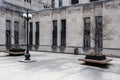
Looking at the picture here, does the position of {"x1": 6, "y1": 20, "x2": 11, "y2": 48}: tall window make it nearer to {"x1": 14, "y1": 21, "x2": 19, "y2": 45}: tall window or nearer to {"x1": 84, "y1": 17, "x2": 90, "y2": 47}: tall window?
{"x1": 14, "y1": 21, "x2": 19, "y2": 45}: tall window

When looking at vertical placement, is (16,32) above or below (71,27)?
below

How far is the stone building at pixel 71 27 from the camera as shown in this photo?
69.0ft

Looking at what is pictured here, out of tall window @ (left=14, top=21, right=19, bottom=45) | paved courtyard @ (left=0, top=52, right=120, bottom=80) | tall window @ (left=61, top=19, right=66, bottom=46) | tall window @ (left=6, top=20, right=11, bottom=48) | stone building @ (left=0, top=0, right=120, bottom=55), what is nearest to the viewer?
paved courtyard @ (left=0, top=52, right=120, bottom=80)

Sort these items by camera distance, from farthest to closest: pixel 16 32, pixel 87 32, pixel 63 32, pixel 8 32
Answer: pixel 16 32, pixel 8 32, pixel 63 32, pixel 87 32

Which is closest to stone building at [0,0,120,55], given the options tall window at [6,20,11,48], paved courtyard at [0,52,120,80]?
tall window at [6,20,11,48]

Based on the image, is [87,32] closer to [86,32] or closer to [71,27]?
[86,32]

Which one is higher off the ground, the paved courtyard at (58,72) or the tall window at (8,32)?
the tall window at (8,32)

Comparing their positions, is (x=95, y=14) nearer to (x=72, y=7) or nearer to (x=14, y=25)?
(x=72, y=7)

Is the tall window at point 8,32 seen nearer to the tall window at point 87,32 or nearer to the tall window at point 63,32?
the tall window at point 63,32

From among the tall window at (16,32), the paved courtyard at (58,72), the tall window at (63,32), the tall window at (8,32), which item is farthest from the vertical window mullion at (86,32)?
the tall window at (8,32)

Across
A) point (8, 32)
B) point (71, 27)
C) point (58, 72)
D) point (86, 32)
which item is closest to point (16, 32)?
point (8, 32)

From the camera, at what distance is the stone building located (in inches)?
828

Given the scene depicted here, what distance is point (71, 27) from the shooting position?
25.2 meters

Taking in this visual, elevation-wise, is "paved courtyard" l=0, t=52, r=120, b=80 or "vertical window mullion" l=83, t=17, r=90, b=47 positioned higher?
"vertical window mullion" l=83, t=17, r=90, b=47
